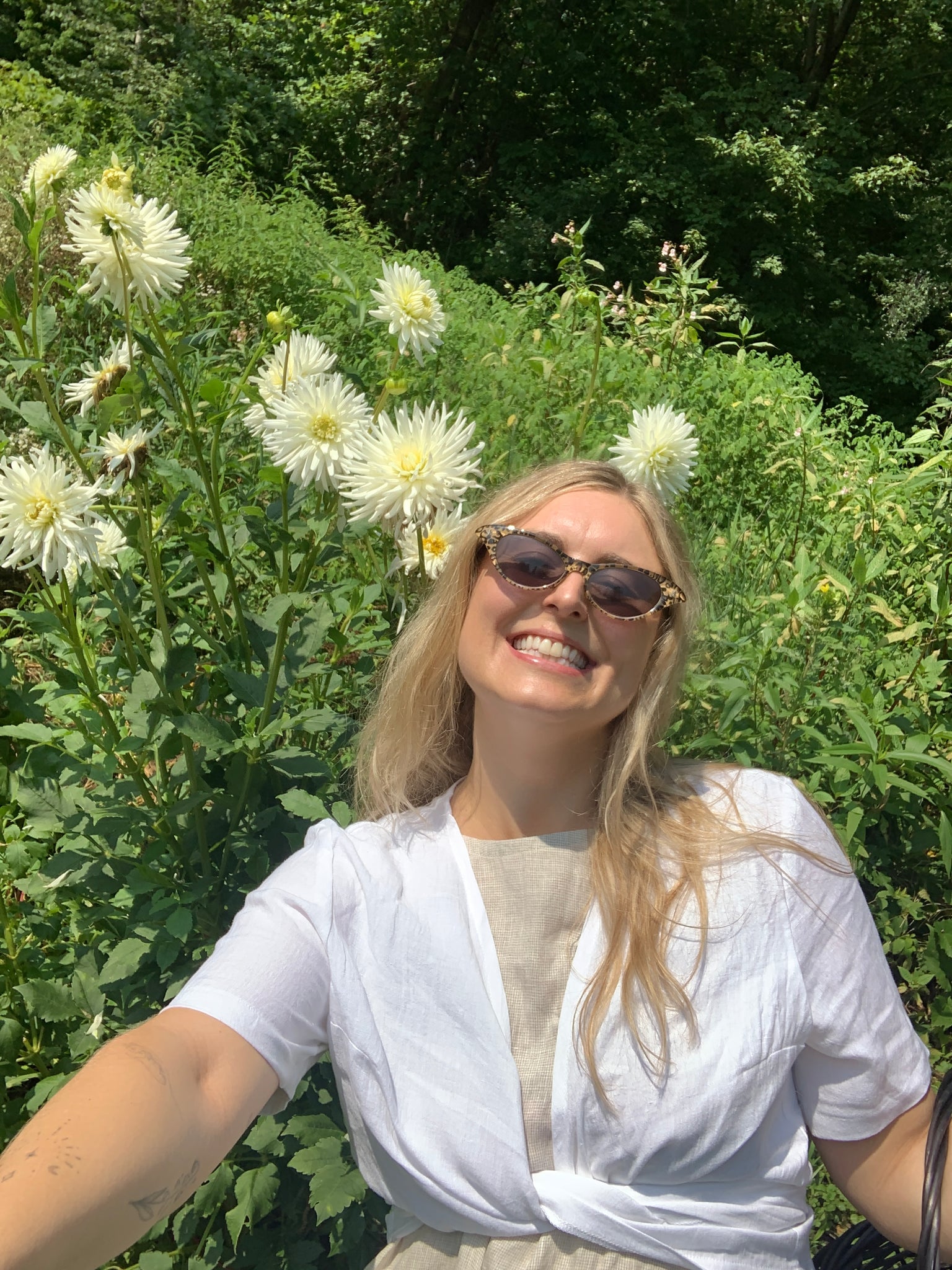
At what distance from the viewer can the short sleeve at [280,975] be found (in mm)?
1159

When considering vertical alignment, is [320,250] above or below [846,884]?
below

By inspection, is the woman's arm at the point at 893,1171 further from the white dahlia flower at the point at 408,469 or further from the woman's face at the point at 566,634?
the white dahlia flower at the point at 408,469

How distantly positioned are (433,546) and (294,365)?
1.06 ft

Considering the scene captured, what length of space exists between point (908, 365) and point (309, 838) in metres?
11.7

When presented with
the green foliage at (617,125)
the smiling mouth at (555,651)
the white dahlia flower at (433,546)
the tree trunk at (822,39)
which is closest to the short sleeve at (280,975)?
the smiling mouth at (555,651)

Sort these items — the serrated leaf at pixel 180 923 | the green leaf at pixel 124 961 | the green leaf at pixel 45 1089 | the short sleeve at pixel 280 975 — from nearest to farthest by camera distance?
the short sleeve at pixel 280 975
the serrated leaf at pixel 180 923
the green leaf at pixel 124 961
the green leaf at pixel 45 1089

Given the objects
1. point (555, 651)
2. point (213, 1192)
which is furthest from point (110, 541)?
point (213, 1192)

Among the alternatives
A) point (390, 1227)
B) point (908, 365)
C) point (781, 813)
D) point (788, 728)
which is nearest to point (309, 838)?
point (390, 1227)

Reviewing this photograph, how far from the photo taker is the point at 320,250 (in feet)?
16.3

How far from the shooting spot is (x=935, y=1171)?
4.04 feet

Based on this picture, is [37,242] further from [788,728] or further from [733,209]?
[733,209]

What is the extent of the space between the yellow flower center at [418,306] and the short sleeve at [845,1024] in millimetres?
943

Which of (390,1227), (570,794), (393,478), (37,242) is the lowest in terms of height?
(390,1227)

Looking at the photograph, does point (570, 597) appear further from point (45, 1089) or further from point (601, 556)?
point (45, 1089)
